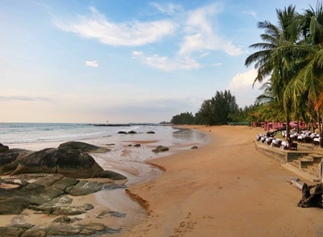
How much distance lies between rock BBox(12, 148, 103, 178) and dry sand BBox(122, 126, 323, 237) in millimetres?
3360

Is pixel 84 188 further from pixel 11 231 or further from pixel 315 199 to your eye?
pixel 315 199

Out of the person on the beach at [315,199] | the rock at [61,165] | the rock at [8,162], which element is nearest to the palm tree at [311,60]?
the person on the beach at [315,199]

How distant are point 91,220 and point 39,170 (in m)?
7.53

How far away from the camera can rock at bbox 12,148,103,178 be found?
1432 cm

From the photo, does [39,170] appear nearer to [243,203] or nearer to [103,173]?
[103,173]

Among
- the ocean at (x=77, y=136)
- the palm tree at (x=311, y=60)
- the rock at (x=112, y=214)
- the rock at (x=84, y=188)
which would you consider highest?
the palm tree at (x=311, y=60)

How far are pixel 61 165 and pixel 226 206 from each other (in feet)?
29.9

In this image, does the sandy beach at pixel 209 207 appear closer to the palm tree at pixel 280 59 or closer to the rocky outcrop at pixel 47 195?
the rocky outcrop at pixel 47 195

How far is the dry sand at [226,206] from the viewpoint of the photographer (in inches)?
263

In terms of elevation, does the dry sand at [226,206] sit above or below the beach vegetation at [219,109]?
below

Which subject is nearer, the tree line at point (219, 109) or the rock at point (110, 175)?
the rock at point (110, 175)

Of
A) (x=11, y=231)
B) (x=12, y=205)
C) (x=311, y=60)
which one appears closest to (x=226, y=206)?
(x=11, y=231)

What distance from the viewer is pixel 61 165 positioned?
1440 centimetres

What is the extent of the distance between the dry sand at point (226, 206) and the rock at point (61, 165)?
3.36 metres
